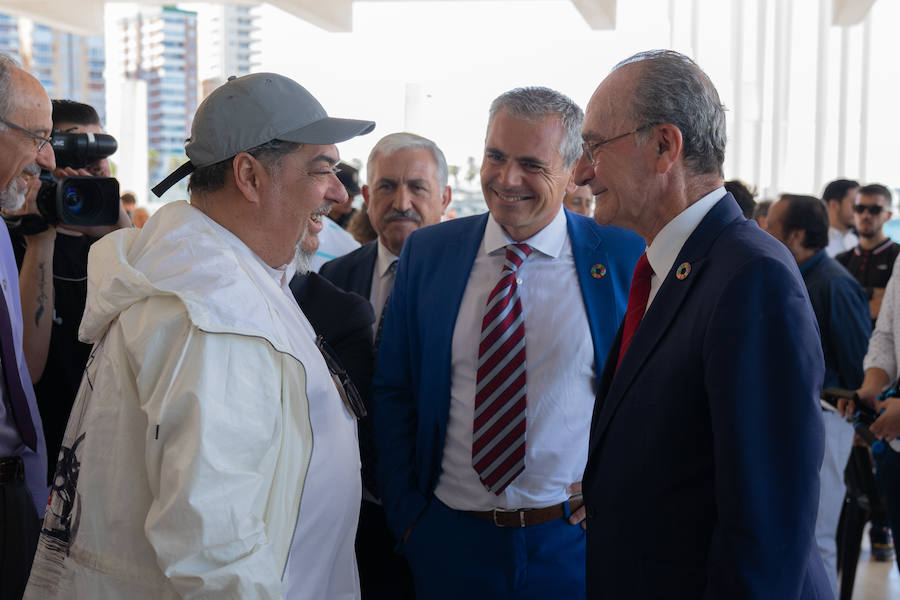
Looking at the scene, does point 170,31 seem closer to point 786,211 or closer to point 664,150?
point 786,211

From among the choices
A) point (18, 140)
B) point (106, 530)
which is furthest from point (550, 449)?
point (18, 140)

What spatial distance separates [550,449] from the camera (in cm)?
198

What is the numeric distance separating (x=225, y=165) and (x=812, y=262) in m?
3.05

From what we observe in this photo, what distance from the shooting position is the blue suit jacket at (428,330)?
6.68 feet

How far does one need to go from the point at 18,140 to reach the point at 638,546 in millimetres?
1751

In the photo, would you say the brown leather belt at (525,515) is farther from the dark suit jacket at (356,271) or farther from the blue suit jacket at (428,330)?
the dark suit jacket at (356,271)

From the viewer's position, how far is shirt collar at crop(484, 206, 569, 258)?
2094mm

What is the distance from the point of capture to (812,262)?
12.2 ft

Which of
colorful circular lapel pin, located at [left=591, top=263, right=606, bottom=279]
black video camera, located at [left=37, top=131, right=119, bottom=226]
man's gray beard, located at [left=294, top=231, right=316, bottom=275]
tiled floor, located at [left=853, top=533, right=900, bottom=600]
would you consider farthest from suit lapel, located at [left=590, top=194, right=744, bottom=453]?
tiled floor, located at [left=853, top=533, right=900, bottom=600]

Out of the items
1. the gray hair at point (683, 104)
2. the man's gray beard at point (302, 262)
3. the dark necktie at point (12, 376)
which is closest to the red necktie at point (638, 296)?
the gray hair at point (683, 104)

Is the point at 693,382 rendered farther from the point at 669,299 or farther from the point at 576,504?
the point at 576,504

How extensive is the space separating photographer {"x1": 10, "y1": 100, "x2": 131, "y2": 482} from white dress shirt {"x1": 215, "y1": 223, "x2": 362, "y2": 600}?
101cm

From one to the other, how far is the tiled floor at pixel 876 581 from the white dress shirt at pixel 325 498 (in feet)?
11.0

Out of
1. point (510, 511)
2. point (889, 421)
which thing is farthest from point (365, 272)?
point (889, 421)
